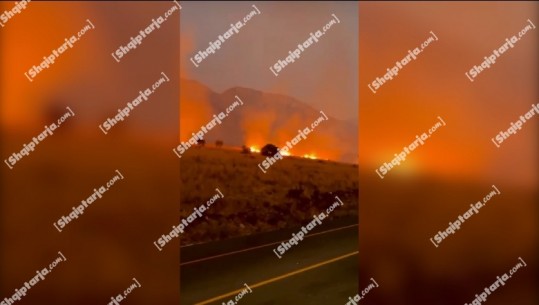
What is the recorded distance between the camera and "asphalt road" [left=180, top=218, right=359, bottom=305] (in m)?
7.27

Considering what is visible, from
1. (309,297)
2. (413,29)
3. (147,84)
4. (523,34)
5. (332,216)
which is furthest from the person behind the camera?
(332,216)

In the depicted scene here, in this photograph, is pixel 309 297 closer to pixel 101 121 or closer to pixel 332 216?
pixel 101 121

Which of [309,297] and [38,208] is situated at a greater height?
[38,208]

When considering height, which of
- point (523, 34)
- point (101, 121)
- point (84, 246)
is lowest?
point (523, 34)

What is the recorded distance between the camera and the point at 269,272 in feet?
29.3

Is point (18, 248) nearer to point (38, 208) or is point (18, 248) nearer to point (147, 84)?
point (38, 208)

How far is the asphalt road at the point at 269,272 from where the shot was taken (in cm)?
727

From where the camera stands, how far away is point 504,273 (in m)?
3.27

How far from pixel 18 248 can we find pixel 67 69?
1307 millimetres

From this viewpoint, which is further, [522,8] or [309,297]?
[309,297]

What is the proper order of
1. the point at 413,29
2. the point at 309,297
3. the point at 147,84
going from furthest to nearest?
1. the point at 309,297
2. the point at 147,84
3. the point at 413,29

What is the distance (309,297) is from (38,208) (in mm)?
4851

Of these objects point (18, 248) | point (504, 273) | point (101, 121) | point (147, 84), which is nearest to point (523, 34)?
point (504, 273)

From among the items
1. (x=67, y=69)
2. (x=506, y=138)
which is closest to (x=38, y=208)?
(x=67, y=69)
